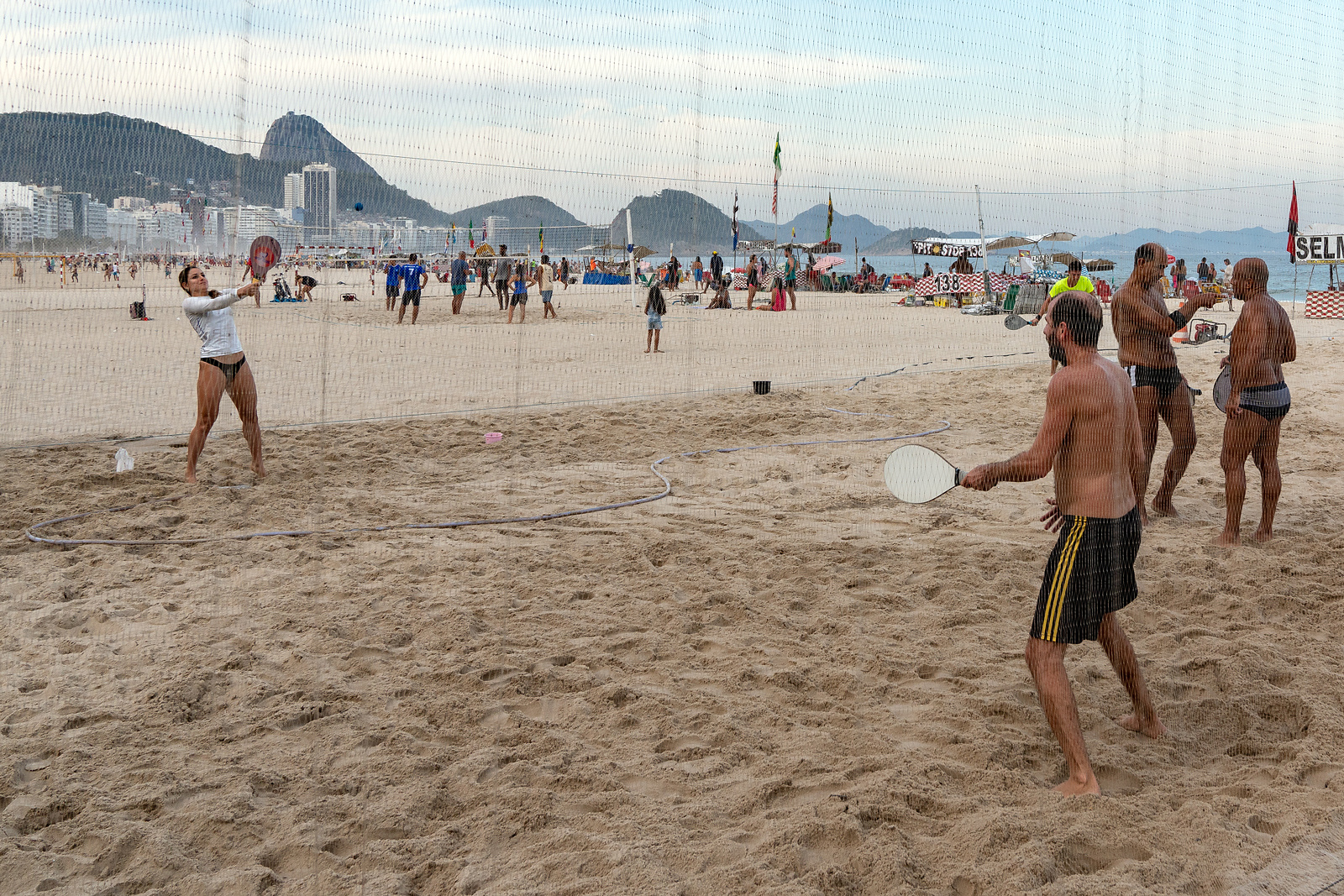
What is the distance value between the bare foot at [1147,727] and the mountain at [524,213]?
6719 mm

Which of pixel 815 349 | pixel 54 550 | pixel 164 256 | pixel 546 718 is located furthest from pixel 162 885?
pixel 815 349

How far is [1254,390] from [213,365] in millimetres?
6300

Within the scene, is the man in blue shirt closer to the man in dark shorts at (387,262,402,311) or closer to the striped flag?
the man in dark shorts at (387,262,402,311)

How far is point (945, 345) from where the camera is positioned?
17109 millimetres

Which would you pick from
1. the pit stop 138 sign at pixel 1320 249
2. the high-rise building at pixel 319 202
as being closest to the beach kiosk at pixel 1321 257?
the pit stop 138 sign at pixel 1320 249

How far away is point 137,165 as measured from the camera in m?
8.41

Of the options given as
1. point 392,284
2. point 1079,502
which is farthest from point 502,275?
point 1079,502

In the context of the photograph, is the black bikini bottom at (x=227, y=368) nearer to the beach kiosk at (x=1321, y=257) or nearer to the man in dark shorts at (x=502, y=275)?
the man in dark shorts at (x=502, y=275)

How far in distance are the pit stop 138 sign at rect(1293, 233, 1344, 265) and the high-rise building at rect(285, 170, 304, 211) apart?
68.1 feet

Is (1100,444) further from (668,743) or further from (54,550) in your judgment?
(54,550)

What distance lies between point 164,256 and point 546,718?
11127mm

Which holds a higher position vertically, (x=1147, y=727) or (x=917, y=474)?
(x=917, y=474)

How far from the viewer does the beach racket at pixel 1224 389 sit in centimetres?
562

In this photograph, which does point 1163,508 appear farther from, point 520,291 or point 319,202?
point 520,291
